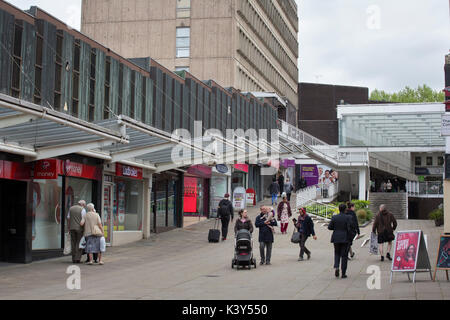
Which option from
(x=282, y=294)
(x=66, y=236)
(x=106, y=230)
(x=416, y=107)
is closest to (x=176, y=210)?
(x=106, y=230)

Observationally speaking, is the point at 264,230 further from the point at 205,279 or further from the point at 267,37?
the point at 267,37

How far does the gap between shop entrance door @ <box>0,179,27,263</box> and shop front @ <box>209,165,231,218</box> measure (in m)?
15.8

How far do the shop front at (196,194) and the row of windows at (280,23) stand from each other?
89.5ft

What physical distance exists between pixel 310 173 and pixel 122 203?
3021cm

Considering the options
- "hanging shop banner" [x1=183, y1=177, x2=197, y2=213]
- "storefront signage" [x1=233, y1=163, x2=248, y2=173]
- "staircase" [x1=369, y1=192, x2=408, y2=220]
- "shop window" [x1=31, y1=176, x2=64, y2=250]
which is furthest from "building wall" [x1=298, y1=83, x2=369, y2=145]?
"shop window" [x1=31, y1=176, x2=64, y2=250]

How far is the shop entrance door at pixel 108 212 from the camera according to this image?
23.4 m

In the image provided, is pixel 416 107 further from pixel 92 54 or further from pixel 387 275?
pixel 387 275

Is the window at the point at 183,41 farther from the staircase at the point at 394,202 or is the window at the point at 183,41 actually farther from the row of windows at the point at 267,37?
the staircase at the point at 394,202

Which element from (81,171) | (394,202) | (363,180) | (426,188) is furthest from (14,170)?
(426,188)

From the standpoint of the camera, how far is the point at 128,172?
969 inches

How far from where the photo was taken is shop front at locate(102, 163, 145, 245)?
23.6m

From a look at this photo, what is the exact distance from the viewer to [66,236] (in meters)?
20.6

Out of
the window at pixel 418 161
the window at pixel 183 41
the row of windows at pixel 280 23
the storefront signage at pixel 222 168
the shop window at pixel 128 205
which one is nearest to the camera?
the shop window at pixel 128 205

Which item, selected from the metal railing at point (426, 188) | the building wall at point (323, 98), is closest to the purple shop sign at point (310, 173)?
the metal railing at point (426, 188)
